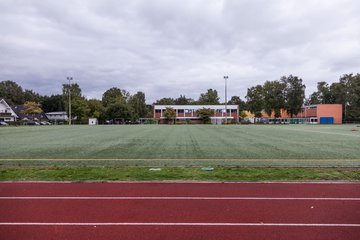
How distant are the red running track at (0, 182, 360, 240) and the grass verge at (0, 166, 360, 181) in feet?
2.42

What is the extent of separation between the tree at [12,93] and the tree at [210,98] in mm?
74210

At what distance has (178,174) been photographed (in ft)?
34.0

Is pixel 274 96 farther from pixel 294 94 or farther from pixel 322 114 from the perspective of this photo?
pixel 322 114

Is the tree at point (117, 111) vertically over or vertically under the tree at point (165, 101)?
under

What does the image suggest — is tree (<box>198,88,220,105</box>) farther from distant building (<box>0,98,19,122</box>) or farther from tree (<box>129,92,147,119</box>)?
distant building (<box>0,98,19,122</box>)

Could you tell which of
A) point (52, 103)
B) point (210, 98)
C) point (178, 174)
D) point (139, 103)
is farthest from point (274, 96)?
point (178, 174)

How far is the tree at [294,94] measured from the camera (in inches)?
4286

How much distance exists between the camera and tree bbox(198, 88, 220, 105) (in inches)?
5709

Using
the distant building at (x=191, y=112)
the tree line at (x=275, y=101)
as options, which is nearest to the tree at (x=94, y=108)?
the tree line at (x=275, y=101)

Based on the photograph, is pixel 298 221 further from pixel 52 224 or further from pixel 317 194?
pixel 52 224

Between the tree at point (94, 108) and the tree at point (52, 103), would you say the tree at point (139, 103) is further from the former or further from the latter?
the tree at point (52, 103)

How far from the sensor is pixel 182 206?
6.99 m

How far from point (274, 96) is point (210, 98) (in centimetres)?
3983

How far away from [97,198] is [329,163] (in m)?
9.40
